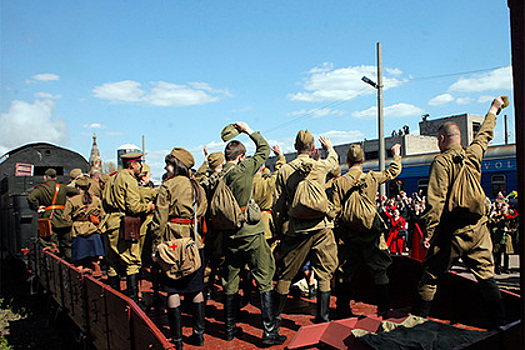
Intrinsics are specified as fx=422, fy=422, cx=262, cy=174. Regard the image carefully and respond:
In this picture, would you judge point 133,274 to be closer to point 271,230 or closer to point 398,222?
point 271,230

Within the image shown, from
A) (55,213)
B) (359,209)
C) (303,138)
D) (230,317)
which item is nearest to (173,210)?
(230,317)

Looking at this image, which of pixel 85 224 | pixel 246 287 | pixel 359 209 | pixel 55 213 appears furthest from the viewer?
pixel 55 213

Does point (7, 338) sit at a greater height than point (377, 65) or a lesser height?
lesser

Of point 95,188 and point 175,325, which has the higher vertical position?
point 95,188

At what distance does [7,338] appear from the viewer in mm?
6719

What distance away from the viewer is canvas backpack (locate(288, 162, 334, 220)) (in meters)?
3.84

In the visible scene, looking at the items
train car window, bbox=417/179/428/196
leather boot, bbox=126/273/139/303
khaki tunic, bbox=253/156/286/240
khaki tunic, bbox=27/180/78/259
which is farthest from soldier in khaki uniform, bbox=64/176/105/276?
train car window, bbox=417/179/428/196

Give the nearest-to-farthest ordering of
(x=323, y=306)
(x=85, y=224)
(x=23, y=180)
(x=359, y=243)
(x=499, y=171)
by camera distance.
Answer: (x=323, y=306) → (x=359, y=243) → (x=85, y=224) → (x=23, y=180) → (x=499, y=171)

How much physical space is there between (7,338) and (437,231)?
6.69 meters

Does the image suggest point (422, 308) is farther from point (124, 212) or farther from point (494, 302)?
point (124, 212)

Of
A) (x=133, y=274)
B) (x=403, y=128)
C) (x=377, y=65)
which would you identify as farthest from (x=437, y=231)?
(x=403, y=128)

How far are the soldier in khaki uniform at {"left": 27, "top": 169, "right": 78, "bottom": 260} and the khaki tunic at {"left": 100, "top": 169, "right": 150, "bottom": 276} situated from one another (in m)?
2.52

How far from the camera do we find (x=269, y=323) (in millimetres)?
3836

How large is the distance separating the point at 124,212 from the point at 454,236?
3697 mm
